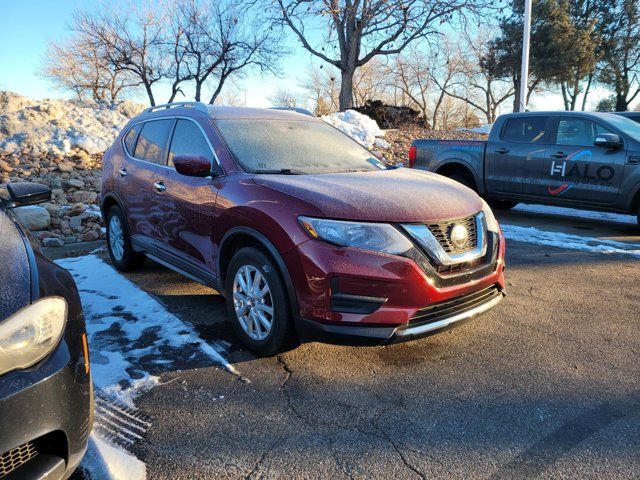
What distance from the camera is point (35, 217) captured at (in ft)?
23.3

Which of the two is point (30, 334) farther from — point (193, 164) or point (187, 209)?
point (187, 209)

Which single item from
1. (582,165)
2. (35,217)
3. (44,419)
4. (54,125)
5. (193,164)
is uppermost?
(54,125)

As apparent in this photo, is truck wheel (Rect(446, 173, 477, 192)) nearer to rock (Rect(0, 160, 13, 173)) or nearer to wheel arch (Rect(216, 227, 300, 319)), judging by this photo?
wheel arch (Rect(216, 227, 300, 319))

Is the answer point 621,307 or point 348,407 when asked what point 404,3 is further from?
point 348,407

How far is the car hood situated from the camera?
2.83 m

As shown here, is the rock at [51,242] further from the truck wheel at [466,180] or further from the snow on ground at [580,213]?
the snow on ground at [580,213]

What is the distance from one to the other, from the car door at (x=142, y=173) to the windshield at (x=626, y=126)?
624cm

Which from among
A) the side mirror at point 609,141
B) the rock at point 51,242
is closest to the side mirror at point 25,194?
the rock at point 51,242

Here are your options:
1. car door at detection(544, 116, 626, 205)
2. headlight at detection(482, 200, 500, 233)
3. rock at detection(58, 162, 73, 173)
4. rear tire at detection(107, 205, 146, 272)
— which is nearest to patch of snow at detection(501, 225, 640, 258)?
car door at detection(544, 116, 626, 205)

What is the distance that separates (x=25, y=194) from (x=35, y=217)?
456 cm

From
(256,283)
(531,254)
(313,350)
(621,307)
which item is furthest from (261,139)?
(531,254)

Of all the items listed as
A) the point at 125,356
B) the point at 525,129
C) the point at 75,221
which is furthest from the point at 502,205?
the point at 125,356

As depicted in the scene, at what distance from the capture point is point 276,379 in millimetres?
2990

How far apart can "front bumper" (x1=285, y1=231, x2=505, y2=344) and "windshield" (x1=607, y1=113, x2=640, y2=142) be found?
5.70m
